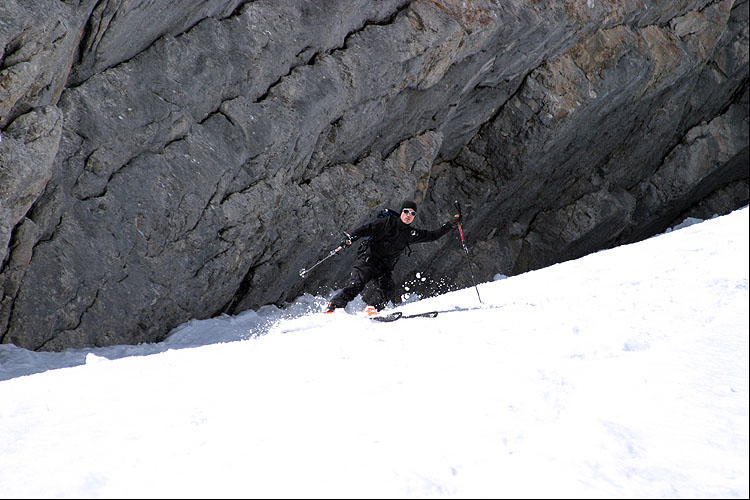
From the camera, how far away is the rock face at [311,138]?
1090 cm

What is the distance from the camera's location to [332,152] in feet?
50.7

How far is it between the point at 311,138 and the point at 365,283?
4257mm

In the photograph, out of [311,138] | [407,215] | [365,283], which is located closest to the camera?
[407,215]

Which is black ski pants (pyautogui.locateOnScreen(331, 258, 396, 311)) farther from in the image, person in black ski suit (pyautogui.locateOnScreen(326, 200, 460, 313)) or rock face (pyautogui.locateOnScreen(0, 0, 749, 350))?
rock face (pyautogui.locateOnScreen(0, 0, 749, 350))

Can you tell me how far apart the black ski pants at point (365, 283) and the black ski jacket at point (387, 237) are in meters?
0.11

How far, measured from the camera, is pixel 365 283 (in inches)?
472

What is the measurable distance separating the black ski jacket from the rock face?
3118 mm

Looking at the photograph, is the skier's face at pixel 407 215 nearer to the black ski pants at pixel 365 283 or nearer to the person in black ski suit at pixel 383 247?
the person in black ski suit at pixel 383 247

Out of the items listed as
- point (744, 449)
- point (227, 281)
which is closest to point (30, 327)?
point (227, 281)

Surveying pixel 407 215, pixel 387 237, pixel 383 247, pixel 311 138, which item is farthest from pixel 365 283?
pixel 311 138

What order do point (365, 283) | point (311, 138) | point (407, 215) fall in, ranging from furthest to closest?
point (311, 138)
point (365, 283)
point (407, 215)

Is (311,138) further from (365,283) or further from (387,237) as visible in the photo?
(365,283)

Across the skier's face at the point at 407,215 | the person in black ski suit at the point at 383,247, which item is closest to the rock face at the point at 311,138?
the person in black ski suit at the point at 383,247

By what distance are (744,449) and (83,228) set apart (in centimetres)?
1080
